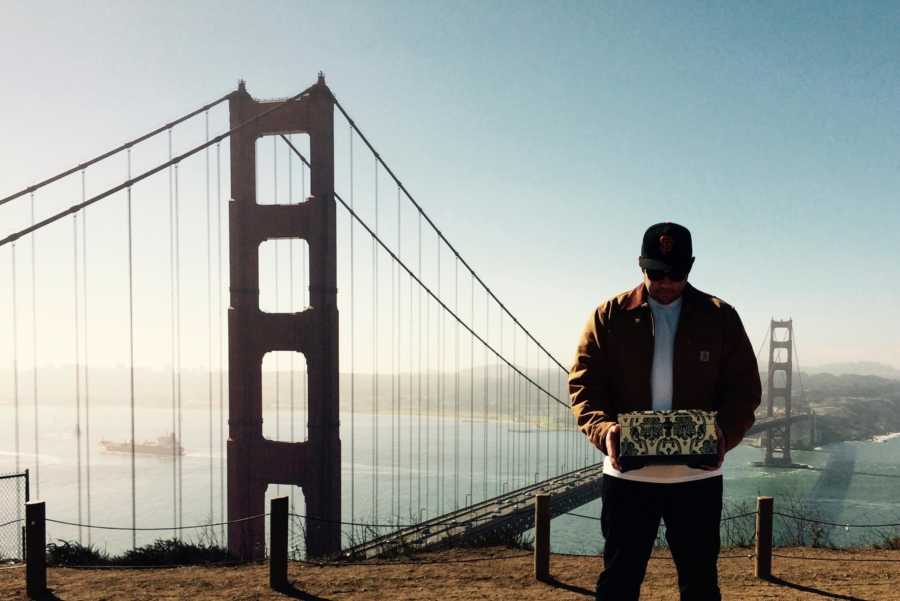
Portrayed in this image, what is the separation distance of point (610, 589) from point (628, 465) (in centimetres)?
51

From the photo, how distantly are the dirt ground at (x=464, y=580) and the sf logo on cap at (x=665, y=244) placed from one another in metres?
3.52

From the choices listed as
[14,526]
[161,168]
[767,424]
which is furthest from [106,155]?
[767,424]

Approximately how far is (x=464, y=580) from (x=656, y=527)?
3.50 m

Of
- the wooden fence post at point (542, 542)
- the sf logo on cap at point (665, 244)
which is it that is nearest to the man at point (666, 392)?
the sf logo on cap at point (665, 244)

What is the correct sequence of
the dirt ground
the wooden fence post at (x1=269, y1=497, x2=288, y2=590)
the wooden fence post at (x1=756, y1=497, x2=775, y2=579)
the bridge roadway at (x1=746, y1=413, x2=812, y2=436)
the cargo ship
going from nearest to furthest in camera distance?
the dirt ground, the wooden fence post at (x1=269, y1=497, x2=288, y2=590), the wooden fence post at (x1=756, y1=497, x2=775, y2=579), the bridge roadway at (x1=746, y1=413, x2=812, y2=436), the cargo ship

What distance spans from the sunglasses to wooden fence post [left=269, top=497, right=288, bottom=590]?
3.90 meters

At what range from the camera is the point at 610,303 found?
238 centimetres

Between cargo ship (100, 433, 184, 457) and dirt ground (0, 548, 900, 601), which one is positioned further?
cargo ship (100, 433, 184, 457)

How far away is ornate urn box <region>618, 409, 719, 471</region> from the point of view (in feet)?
6.75

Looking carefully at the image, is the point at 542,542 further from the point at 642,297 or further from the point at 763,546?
the point at 642,297

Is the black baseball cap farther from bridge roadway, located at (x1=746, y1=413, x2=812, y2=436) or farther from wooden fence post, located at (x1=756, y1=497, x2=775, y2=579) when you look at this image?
bridge roadway, located at (x1=746, y1=413, x2=812, y2=436)

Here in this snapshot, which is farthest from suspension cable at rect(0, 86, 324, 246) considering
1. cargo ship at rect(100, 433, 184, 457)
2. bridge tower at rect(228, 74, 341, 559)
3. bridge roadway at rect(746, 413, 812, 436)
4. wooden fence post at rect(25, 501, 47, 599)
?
cargo ship at rect(100, 433, 184, 457)

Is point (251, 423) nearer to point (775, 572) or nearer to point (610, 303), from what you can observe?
point (775, 572)

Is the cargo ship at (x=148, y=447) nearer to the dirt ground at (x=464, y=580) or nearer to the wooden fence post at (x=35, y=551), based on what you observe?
the dirt ground at (x=464, y=580)
